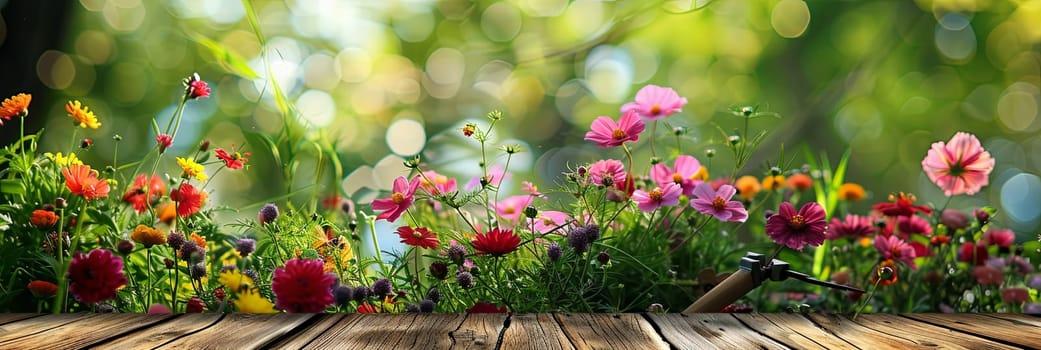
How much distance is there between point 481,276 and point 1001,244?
1.00 metres

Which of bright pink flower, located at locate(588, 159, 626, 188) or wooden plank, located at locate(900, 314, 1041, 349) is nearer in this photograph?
wooden plank, located at locate(900, 314, 1041, 349)

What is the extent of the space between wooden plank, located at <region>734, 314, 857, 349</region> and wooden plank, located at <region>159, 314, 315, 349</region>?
22.1 inches

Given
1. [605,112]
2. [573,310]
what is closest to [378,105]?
[605,112]

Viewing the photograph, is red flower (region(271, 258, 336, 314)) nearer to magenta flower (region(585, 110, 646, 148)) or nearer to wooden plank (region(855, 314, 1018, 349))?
magenta flower (region(585, 110, 646, 148))

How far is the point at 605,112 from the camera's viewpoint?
2879 mm

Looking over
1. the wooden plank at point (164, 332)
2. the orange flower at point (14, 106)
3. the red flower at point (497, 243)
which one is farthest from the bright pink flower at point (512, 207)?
the orange flower at point (14, 106)

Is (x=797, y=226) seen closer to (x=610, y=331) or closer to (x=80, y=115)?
(x=610, y=331)

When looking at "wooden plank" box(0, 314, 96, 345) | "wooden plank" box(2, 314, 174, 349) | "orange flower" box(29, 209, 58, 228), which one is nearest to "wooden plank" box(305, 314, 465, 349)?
"wooden plank" box(2, 314, 174, 349)

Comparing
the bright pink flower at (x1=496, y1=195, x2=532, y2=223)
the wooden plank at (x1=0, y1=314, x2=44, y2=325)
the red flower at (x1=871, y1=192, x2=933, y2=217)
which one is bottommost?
the wooden plank at (x1=0, y1=314, x2=44, y2=325)

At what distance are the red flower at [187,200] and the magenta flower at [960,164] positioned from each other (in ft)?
3.88

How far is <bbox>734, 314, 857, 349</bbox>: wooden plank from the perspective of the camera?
924 millimetres

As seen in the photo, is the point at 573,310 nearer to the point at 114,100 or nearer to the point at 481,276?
the point at 481,276

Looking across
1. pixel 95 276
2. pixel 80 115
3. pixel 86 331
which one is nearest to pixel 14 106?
pixel 80 115

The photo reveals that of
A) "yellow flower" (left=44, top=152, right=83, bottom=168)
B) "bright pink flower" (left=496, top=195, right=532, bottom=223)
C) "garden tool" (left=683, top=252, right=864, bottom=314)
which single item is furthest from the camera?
"bright pink flower" (left=496, top=195, right=532, bottom=223)
